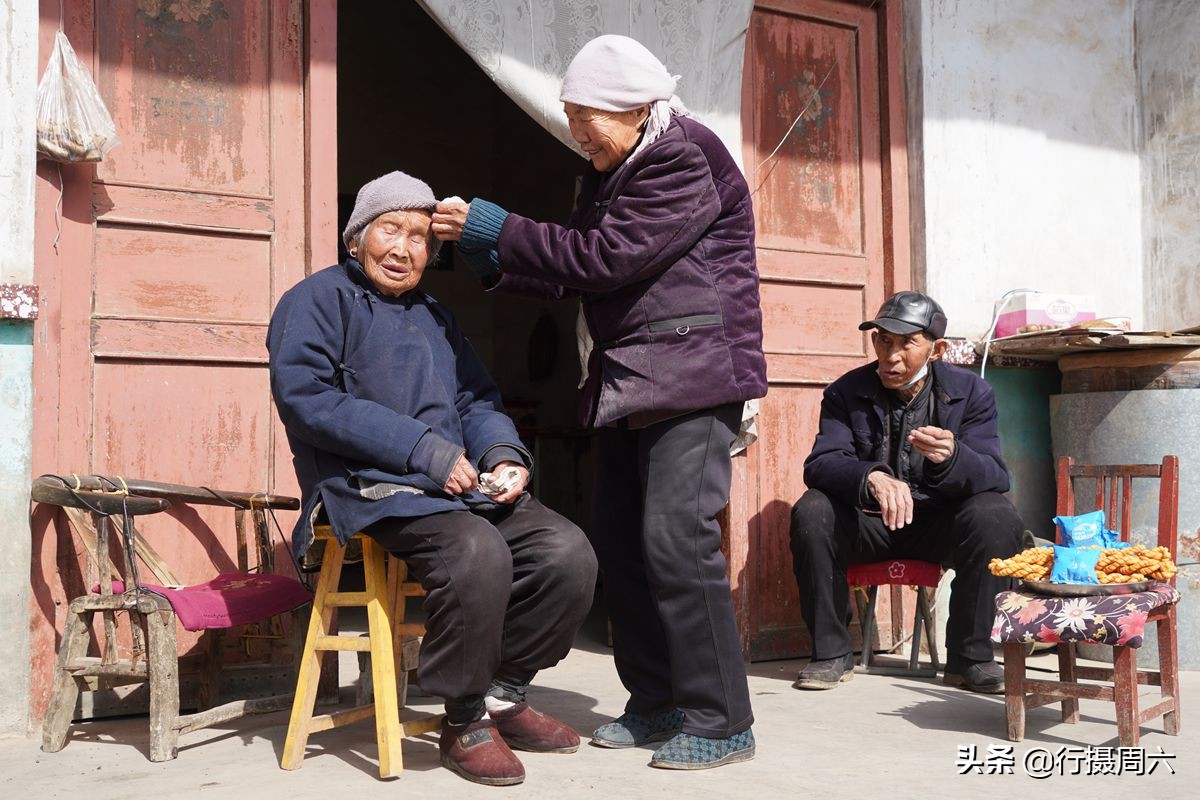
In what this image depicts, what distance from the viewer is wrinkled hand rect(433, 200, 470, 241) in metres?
3.16

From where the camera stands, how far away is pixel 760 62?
16.9 feet

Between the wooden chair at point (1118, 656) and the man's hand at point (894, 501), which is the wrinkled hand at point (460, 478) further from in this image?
the man's hand at point (894, 501)

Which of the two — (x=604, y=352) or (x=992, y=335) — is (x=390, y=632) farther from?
(x=992, y=335)

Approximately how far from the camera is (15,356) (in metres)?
3.51

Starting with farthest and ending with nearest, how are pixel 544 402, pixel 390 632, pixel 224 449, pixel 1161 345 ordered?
pixel 544 402 → pixel 1161 345 → pixel 224 449 → pixel 390 632

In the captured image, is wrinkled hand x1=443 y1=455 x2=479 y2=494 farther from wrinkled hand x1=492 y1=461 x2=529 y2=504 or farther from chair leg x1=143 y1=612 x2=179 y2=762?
chair leg x1=143 y1=612 x2=179 y2=762

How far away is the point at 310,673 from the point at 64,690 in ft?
2.52

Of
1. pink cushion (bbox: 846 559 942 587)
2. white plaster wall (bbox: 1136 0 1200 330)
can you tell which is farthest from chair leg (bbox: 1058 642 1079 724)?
white plaster wall (bbox: 1136 0 1200 330)

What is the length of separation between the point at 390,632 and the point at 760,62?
315 cm

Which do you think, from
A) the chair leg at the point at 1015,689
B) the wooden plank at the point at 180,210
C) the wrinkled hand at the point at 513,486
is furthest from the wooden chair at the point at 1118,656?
the wooden plank at the point at 180,210

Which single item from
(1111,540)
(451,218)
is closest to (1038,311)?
(1111,540)

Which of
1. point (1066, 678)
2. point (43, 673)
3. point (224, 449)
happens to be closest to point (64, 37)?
point (224, 449)

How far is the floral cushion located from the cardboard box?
2224 millimetres

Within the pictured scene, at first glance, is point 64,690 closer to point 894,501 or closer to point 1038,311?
point 894,501
